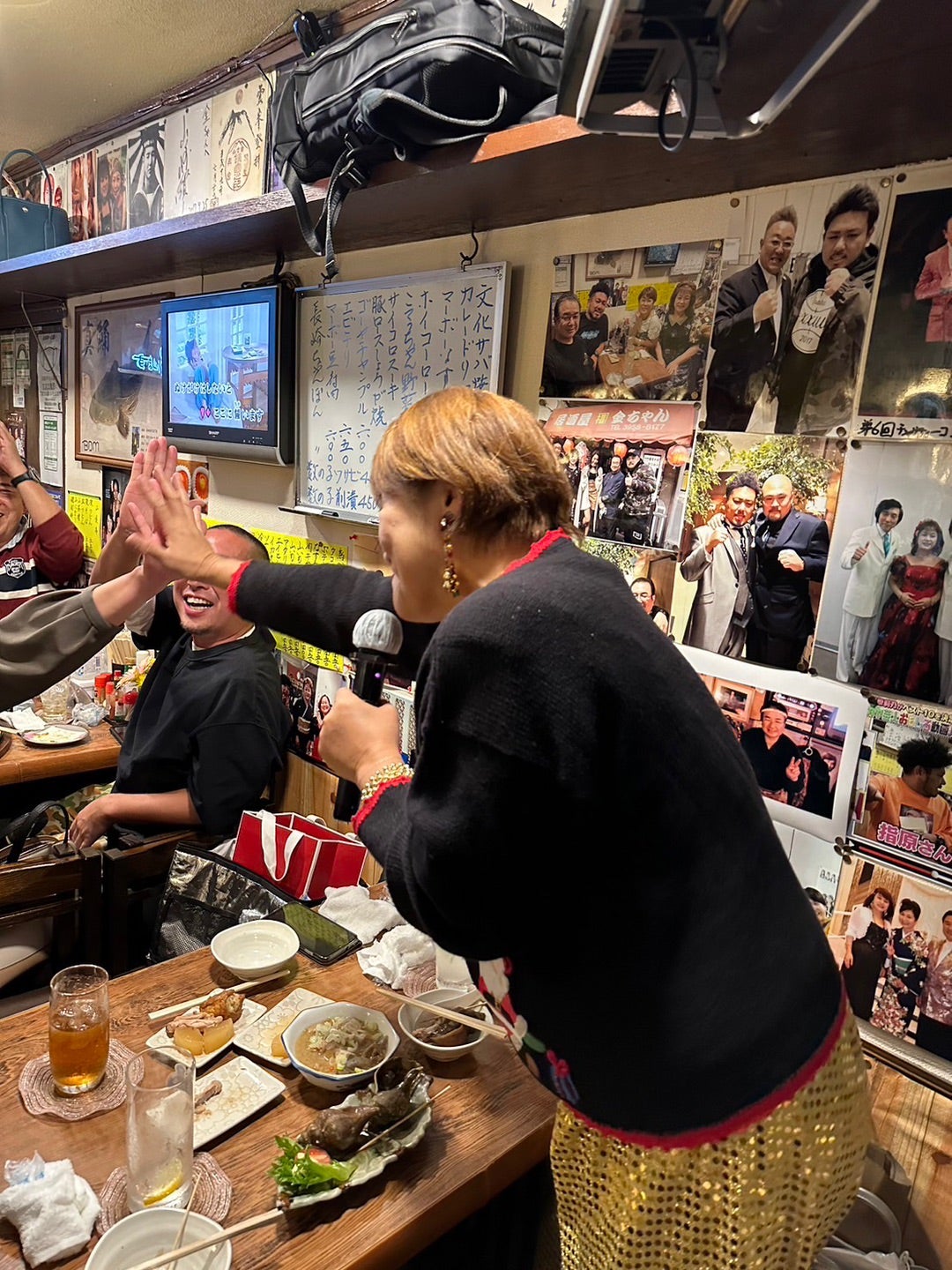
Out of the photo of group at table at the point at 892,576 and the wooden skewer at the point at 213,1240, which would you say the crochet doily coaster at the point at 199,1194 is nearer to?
the wooden skewer at the point at 213,1240

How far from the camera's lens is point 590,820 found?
0.79 m

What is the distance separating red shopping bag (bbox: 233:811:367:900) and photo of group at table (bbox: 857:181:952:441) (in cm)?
139

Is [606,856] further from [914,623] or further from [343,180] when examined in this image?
[343,180]

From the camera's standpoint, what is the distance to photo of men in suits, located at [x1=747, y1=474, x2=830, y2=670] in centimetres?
139

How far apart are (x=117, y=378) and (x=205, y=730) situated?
1840 millimetres

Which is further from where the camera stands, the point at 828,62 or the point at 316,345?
the point at 316,345

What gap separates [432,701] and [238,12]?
2.32 meters

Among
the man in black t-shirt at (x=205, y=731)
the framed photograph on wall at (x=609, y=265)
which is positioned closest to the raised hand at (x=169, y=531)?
the man in black t-shirt at (x=205, y=731)

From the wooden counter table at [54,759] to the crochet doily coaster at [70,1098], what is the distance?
4.69 ft

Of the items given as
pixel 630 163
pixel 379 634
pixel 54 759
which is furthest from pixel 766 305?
pixel 54 759

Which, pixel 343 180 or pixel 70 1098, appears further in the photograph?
pixel 343 180

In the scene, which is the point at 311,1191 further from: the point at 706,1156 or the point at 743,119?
the point at 743,119

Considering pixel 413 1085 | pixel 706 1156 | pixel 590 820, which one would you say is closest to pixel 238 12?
pixel 590 820

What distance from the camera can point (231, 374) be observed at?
8.04 feet
